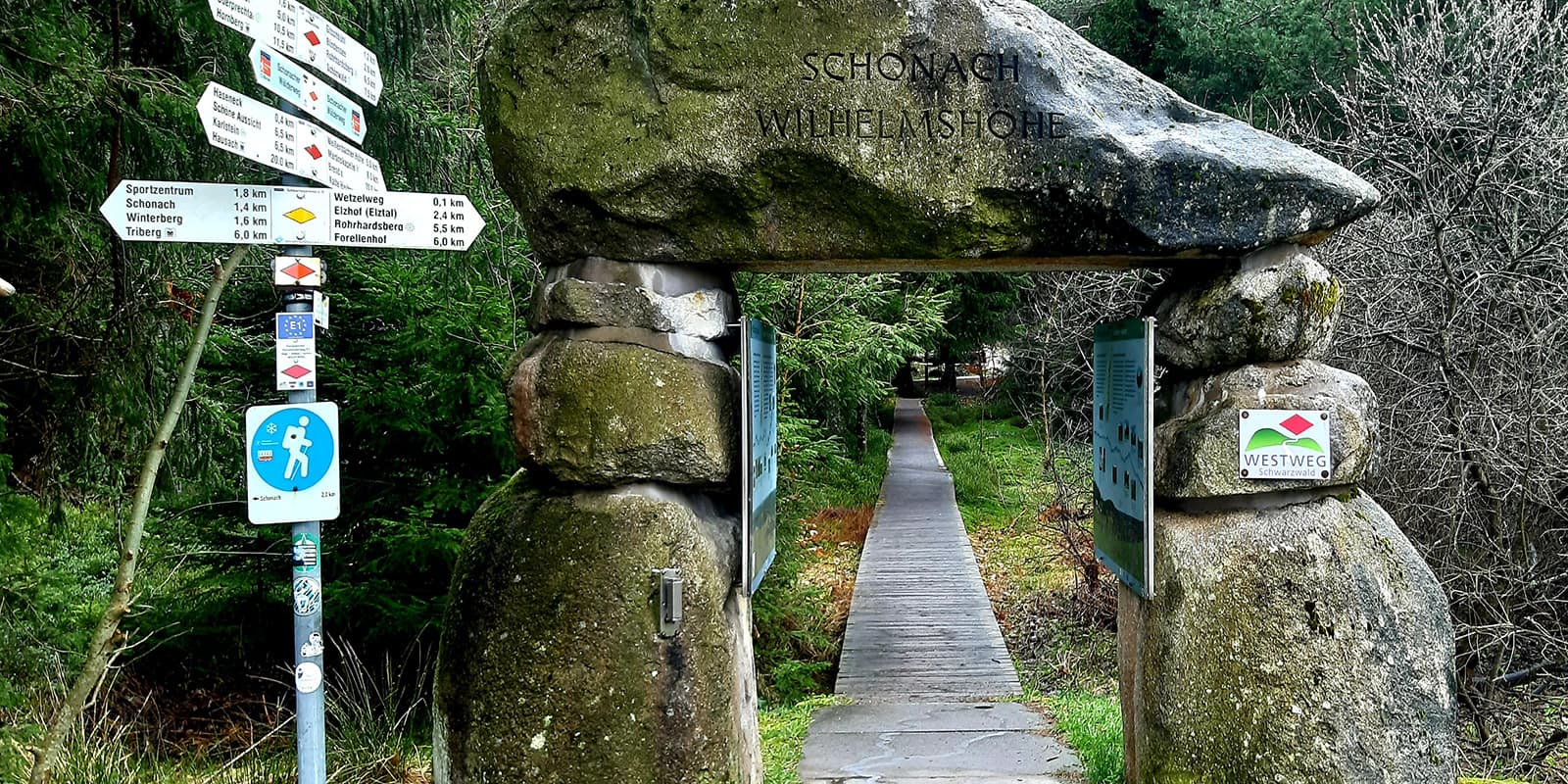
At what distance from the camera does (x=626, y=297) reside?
3857 millimetres

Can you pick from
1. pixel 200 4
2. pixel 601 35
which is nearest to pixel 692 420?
pixel 601 35

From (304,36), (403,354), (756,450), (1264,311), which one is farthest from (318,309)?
(403,354)

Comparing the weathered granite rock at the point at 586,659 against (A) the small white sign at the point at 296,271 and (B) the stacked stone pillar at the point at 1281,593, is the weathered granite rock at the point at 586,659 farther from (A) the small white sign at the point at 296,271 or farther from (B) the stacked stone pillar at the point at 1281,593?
(B) the stacked stone pillar at the point at 1281,593

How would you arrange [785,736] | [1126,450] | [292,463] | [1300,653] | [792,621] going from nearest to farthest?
[292,463]
[1300,653]
[1126,450]
[785,736]
[792,621]

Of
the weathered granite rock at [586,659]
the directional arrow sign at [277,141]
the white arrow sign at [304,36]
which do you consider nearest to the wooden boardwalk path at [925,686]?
the weathered granite rock at [586,659]

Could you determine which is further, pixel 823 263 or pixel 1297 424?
pixel 823 263

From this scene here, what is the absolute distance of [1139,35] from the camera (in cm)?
1794

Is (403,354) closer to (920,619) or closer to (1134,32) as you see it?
(920,619)

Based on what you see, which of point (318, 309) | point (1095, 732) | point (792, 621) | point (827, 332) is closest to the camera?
point (318, 309)

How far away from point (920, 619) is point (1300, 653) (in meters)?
5.76

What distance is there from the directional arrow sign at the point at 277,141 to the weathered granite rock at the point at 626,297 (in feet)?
2.26

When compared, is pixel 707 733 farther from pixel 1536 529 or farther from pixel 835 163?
pixel 1536 529

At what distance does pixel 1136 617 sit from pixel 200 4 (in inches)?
192

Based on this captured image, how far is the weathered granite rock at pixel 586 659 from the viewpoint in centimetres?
369
